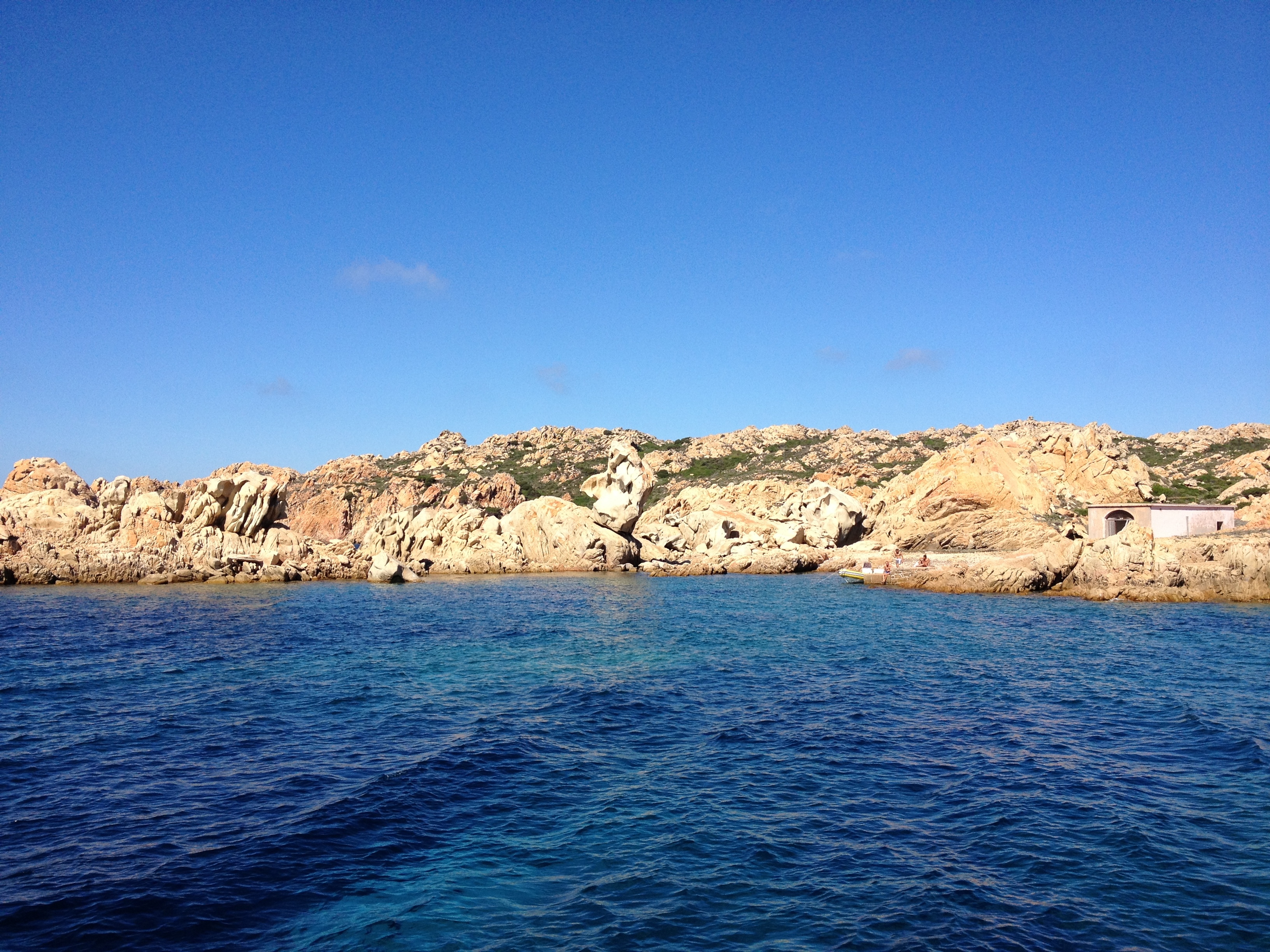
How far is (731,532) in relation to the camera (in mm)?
73625

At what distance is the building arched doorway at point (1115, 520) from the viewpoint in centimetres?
5275

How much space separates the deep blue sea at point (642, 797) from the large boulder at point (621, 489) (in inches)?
1527

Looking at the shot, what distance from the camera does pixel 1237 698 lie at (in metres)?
20.4

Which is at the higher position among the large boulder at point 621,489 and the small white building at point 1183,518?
the large boulder at point 621,489

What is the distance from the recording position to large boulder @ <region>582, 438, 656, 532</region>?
2672 inches

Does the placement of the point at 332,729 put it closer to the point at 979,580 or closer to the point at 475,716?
the point at 475,716

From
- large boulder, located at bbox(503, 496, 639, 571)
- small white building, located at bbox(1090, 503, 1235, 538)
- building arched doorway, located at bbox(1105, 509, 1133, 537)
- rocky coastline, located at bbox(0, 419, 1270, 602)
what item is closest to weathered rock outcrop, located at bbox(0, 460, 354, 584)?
rocky coastline, located at bbox(0, 419, 1270, 602)

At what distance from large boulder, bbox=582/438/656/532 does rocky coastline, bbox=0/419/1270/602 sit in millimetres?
149

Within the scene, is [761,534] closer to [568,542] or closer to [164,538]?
[568,542]

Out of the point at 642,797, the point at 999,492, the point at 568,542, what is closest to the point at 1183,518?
the point at 999,492

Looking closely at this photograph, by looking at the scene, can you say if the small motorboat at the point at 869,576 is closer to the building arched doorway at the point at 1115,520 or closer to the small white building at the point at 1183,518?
the small white building at the point at 1183,518

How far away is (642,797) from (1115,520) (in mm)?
50162

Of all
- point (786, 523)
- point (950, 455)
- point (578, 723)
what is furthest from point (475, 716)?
point (786, 523)

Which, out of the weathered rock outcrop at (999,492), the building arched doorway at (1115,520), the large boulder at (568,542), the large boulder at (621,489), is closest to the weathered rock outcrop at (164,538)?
the large boulder at (568,542)
